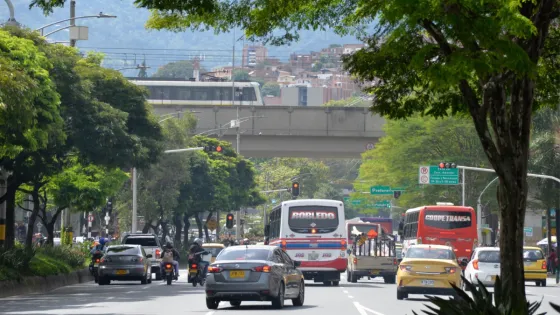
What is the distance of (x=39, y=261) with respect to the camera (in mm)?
42344

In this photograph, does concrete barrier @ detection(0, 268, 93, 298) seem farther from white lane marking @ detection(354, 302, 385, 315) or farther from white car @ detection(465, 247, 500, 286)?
white car @ detection(465, 247, 500, 286)

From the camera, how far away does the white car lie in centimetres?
4400

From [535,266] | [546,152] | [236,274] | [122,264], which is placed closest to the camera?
[236,274]

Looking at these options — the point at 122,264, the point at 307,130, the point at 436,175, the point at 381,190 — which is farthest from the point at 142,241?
the point at 381,190

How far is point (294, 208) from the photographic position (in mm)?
49094

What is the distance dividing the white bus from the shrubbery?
8054mm

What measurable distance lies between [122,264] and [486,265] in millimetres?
12663

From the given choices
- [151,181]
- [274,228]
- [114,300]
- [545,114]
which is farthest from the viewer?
[151,181]

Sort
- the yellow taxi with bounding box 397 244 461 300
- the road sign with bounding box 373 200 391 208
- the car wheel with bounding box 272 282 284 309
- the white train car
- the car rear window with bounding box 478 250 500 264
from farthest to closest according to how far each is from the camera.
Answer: the white train car
the road sign with bounding box 373 200 391 208
the car rear window with bounding box 478 250 500 264
the yellow taxi with bounding box 397 244 461 300
the car wheel with bounding box 272 282 284 309

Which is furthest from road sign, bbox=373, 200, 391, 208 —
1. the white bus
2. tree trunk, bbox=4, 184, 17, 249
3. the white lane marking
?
the white lane marking

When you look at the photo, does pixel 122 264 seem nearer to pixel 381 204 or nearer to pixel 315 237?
pixel 315 237

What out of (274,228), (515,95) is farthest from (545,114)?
(515,95)

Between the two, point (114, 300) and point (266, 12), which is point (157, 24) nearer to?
point (266, 12)

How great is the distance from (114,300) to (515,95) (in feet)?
57.4
